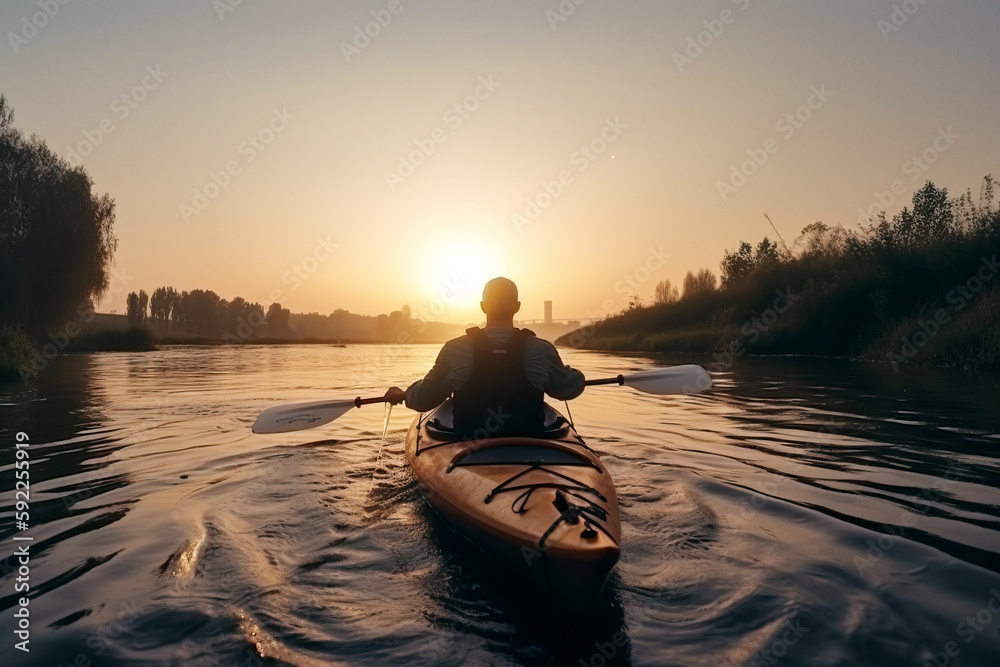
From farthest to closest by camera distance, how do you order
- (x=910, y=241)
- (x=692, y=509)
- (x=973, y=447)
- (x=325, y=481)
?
(x=910, y=241)
(x=973, y=447)
(x=325, y=481)
(x=692, y=509)

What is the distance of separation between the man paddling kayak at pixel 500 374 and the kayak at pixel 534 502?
211mm

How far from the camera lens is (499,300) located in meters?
4.58

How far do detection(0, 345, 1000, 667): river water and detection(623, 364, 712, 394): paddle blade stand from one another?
0.76 m

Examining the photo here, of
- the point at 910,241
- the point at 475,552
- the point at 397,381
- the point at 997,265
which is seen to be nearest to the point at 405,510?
the point at 475,552

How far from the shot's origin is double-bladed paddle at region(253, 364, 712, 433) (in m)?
6.13

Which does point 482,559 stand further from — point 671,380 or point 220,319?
point 220,319

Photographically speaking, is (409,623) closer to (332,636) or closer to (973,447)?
(332,636)

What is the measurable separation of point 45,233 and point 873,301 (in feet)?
104

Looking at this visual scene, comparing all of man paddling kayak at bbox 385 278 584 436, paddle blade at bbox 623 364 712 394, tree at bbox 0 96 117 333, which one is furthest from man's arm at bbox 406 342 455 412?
tree at bbox 0 96 117 333

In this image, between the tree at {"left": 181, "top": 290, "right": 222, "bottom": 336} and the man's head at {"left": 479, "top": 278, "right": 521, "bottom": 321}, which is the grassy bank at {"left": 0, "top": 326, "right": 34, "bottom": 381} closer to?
the man's head at {"left": 479, "top": 278, "right": 521, "bottom": 321}

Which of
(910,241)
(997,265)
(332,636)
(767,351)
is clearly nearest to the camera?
(332,636)

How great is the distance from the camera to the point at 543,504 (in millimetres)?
3277

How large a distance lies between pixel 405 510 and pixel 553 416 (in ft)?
5.57

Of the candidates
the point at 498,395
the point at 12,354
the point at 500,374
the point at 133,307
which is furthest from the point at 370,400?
the point at 133,307
